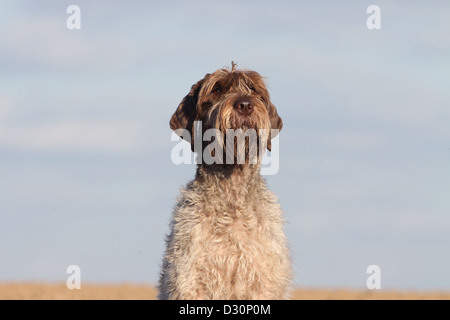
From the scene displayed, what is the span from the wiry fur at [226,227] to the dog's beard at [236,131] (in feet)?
0.05

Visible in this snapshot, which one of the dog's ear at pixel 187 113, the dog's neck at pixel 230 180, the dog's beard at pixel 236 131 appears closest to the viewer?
the dog's beard at pixel 236 131

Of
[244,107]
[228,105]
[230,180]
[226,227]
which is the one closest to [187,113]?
[228,105]

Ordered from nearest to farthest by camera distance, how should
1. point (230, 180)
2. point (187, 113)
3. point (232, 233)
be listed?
point (232, 233), point (230, 180), point (187, 113)

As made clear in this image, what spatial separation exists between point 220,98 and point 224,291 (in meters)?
2.76

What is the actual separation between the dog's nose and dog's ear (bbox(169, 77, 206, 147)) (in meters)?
0.90

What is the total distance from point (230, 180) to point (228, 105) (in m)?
1.12

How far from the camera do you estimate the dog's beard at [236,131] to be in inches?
362

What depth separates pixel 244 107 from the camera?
9242mm

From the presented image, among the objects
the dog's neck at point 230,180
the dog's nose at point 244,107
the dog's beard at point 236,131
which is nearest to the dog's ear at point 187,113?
the dog's beard at point 236,131

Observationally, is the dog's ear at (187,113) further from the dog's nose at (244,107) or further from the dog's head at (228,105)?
the dog's nose at (244,107)

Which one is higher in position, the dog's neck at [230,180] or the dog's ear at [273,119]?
the dog's ear at [273,119]

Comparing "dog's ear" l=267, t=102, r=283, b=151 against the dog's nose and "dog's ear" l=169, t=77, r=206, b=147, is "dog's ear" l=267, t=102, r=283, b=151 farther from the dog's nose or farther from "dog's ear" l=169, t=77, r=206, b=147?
"dog's ear" l=169, t=77, r=206, b=147

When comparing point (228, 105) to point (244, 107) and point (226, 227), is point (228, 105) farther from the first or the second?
point (226, 227)
